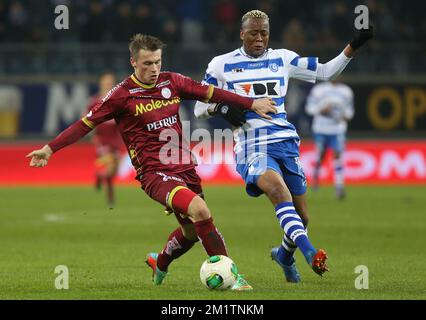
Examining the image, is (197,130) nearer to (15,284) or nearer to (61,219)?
(61,219)

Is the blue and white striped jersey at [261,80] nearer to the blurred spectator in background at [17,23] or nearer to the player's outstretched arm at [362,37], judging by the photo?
the player's outstretched arm at [362,37]

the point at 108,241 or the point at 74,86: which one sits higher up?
the point at 74,86

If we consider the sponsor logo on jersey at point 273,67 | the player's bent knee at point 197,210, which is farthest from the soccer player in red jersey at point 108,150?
the player's bent knee at point 197,210

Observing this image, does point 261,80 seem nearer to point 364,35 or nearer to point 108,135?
point 364,35

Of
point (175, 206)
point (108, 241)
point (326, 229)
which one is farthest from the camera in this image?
point (326, 229)

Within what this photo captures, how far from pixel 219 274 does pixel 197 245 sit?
17.6ft

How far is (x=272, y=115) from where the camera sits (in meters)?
9.17

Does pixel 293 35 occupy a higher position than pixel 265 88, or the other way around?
pixel 293 35

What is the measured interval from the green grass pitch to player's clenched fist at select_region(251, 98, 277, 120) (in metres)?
1.45

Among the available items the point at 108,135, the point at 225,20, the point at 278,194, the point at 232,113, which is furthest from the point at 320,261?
the point at 225,20

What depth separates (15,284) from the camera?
29.4 ft

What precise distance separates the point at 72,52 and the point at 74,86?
79 cm

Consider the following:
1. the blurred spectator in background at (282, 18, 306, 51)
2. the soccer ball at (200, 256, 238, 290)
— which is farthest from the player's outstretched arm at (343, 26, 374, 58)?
the blurred spectator in background at (282, 18, 306, 51)

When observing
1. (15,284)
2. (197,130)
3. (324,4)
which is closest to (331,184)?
(197,130)
